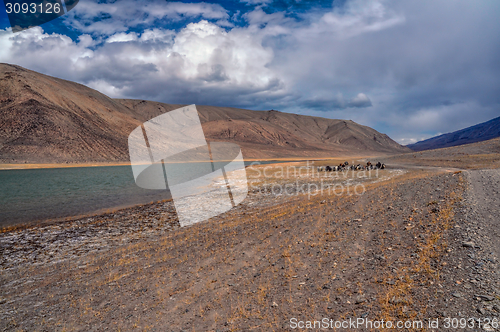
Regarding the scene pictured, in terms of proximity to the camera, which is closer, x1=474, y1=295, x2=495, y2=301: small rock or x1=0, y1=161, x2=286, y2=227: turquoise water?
x1=474, y1=295, x2=495, y2=301: small rock

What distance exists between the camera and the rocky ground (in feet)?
19.2

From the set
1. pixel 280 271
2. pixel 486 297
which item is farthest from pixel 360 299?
pixel 280 271

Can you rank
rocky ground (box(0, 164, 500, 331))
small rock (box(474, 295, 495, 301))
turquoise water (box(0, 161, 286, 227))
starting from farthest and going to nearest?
turquoise water (box(0, 161, 286, 227)) < rocky ground (box(0, 164, 500, 331)) < small rock (box(474, 295, 495, 301))

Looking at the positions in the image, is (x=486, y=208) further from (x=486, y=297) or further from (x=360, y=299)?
(x=360, y=299)

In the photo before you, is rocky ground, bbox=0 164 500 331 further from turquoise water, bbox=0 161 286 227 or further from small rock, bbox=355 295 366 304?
turquoise water, bbox=0 161 286 227

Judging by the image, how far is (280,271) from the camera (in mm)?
8141

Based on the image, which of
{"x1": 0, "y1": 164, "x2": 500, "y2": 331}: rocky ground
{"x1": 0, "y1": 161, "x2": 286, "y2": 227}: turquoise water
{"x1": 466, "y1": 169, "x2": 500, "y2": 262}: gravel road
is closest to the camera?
{"x1": 0, "y1": 164, "x2": 500, "y2": 331}: rocky ground

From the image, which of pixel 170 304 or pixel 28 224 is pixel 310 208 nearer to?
pixel 170 304

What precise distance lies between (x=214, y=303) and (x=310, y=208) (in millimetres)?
10189

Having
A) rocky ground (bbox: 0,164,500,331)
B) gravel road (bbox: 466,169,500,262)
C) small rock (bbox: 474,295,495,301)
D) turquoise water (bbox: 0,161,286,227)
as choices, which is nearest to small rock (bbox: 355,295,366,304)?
rocky ground (bbox: 0,164,500,331)

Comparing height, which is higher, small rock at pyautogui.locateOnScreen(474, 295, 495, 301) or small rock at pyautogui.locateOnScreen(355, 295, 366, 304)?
small rock at pyautogui.locateOnScreen(474, 295, 495, 301)

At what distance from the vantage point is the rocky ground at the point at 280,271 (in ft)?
19.2

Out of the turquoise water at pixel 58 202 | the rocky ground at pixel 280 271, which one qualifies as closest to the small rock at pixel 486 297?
the rocky ground at pixel 280 271

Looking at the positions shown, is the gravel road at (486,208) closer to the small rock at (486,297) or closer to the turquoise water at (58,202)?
the small rock at (486,297)
